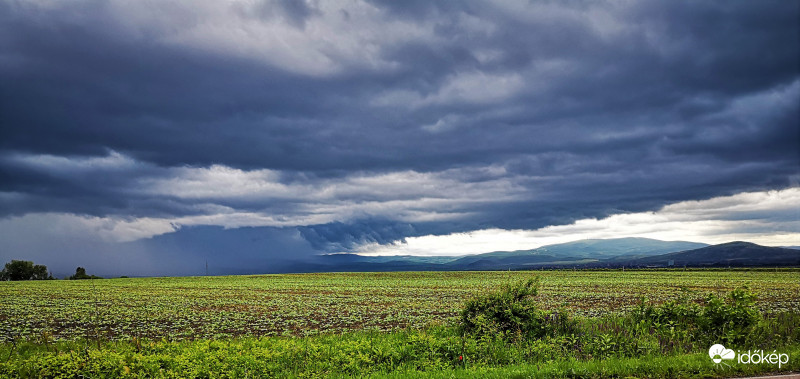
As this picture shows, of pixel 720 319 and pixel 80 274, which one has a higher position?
pixel 720 319

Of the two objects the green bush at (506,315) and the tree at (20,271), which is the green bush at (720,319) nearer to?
the green bush at (506,315)

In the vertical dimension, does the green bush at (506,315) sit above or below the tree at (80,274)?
above

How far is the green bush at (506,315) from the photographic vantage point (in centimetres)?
1598

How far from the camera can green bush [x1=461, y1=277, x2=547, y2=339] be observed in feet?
52.4

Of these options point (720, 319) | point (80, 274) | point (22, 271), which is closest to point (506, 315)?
point (720, 319)

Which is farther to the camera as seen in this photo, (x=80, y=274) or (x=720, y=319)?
(x=80, y=274)

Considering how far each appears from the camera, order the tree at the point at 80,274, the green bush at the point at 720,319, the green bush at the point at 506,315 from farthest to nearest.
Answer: the tree at the point at 80,274
the green bush at the point at 506,315
the green bush at the point at 720,319

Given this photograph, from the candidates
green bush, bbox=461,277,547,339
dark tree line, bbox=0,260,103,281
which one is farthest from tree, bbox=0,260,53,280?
green bush, bbox=461,277,547,339

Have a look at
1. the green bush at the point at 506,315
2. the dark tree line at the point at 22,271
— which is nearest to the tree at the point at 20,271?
the dark tree line at the point at 22,271

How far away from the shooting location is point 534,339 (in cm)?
1577

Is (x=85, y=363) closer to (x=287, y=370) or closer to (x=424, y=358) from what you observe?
(x=287, y=370)

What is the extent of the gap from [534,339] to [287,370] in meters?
8.46

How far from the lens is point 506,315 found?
16.4 metres

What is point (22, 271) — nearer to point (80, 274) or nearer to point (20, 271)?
point (20, 271)
